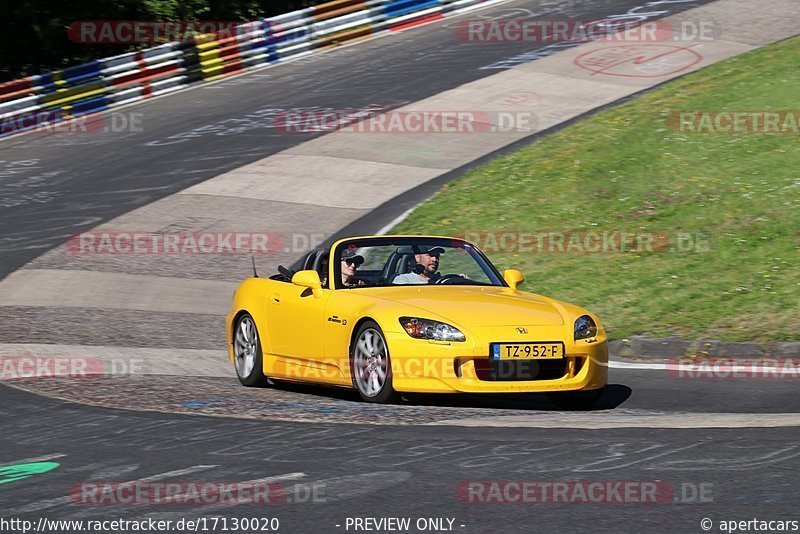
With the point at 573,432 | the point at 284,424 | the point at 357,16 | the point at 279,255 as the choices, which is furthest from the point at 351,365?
the point at 357,16

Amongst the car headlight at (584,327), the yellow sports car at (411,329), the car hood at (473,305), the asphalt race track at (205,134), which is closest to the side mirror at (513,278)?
the yellow sports car at (411,329)

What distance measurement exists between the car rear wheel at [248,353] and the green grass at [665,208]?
5.95ft

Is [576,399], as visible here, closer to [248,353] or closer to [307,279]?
[307,279]

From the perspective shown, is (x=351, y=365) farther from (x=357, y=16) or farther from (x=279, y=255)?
(x=357, y=16)

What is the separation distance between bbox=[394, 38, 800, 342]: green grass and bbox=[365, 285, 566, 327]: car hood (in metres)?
0.57

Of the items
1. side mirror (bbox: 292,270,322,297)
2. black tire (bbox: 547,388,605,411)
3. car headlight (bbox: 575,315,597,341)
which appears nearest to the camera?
car headlight (bbox: 575,315,597,341)

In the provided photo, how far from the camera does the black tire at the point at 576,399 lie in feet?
30.7

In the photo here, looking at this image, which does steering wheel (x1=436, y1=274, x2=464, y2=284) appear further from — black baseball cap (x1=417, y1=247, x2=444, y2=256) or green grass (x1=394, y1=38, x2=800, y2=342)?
black baseball cap (x1=417, y1=247, x2=444, y2=256)

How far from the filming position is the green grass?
41.5 ft

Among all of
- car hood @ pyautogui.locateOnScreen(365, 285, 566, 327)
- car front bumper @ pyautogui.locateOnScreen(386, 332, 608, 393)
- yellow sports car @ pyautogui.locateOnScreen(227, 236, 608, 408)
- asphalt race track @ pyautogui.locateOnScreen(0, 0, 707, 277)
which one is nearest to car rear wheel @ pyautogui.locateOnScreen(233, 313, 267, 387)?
yellow sports car @ pyautogui.locateOnScreen(227, 236, 608, 408)

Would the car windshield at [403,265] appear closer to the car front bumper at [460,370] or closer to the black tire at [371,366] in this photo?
the black tire at [371,366]

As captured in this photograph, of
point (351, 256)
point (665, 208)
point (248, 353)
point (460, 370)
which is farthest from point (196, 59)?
point (460, 370)

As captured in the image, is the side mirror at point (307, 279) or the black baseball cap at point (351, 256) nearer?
the side mirror at point (307, 279)

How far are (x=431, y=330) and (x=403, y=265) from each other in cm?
144
